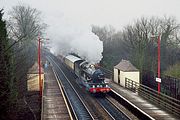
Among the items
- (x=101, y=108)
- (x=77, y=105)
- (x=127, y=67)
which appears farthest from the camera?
(x=127, y=67)

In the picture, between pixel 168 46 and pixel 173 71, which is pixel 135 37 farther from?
pixel 173 71

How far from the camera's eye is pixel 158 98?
65.8ft

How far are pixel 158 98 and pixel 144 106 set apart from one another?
1745 millimetres

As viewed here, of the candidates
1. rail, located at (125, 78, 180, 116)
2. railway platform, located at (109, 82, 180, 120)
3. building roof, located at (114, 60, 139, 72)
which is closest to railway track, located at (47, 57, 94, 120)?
railway platform, located at (109, 82, 180, 120)

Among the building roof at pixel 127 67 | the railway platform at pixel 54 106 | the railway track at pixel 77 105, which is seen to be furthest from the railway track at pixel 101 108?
the building roof at pixel 127 67

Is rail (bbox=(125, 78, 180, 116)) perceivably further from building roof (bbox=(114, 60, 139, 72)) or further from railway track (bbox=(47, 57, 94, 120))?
railway track (bbox=(47, 57, 94, 120))

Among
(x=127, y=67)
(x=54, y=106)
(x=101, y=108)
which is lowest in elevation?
(x=101, y=108)

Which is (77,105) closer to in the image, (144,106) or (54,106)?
(54,106)

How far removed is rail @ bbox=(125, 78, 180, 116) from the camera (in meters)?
17.2

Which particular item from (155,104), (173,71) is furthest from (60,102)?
(173,71)

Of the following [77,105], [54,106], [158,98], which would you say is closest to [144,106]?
[158,98]

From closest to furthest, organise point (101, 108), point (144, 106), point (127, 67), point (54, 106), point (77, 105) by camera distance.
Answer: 1. point (144, 106)
2. point (54, 106)
3. point (101, 108)
4. point (77, 105)
5. point (127, 67)

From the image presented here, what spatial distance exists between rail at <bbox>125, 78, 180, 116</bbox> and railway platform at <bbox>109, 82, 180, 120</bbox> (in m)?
0.40

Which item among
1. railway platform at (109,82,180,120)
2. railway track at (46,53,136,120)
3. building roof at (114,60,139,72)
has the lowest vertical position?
railway track at (46,53,136,120)
